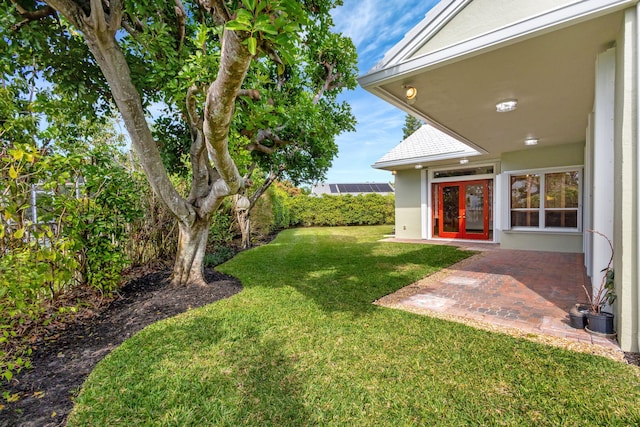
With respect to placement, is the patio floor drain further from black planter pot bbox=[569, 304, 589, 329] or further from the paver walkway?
black planter pot bbox=[569, 304, 589, 329]

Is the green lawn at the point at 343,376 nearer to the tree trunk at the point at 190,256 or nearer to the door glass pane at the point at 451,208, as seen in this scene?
the tree trunk at the point at 190,256

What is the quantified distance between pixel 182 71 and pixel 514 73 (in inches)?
196

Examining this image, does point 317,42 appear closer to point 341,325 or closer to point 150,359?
point 341,325

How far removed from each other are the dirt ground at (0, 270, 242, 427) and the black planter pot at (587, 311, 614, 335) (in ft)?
18.4

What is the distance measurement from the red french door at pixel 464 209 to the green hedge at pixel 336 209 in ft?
30.0

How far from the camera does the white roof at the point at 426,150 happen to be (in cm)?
1164

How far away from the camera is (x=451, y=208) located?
539 inches

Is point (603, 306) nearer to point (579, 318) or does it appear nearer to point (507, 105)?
point (579, 318)

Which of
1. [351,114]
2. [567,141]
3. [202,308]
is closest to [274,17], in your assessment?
[202,308]

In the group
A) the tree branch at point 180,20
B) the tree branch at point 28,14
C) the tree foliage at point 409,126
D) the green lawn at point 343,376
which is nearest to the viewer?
the green lawn at point 343,376

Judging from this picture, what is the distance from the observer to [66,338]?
3.90 metres

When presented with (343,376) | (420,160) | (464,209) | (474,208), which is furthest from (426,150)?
(343,376)

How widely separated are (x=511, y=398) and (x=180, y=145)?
24.1 ft

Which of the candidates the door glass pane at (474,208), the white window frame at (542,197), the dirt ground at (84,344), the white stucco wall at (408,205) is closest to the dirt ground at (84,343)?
the dirt ground at (84,344)
